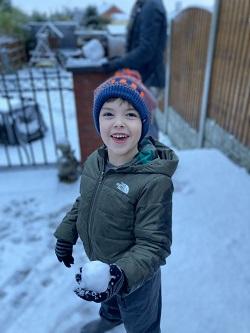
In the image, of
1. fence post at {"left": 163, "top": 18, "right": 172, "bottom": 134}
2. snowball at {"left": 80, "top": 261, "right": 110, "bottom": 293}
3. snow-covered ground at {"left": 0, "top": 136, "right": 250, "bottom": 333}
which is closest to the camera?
snowball at {"left": 80, "top": 261, "right": 110, "bottom": 293}

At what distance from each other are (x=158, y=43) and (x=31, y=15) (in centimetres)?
2261

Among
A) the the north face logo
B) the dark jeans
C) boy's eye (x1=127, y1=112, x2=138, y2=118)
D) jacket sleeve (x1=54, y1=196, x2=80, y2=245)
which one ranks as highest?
boy's eye (x1=127, y1=112, x2=138, y2=118)

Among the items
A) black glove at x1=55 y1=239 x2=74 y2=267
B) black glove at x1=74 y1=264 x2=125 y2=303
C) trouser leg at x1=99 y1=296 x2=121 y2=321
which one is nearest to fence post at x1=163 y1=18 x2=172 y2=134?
trouser leg at x1=99 y1=296 x2=121 y2=321

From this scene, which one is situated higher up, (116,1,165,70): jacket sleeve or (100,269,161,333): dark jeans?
(116,1,165,70): jacket sleeve

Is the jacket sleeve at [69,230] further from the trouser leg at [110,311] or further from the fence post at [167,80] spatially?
the fence post at [167,80]

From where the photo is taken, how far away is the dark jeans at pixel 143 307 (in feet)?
4.31

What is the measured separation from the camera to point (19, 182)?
12.1 feet

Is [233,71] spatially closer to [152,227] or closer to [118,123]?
[118,123]

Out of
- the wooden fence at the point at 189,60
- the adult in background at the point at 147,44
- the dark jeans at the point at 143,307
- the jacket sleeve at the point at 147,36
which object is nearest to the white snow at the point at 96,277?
the dark jeans at the point at 143,307

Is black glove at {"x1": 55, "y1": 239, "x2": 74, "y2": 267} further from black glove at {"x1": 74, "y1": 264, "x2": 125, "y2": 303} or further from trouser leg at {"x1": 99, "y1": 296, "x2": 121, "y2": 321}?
black glove at {"x1": 74, "y1": 264, "x2": 125, "y2": 303}

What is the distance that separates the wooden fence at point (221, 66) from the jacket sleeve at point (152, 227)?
297cm

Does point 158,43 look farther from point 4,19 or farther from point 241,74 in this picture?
point 4,19

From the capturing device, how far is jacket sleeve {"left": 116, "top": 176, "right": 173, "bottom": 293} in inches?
42.6

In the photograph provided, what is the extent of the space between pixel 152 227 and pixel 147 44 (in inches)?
95.9
